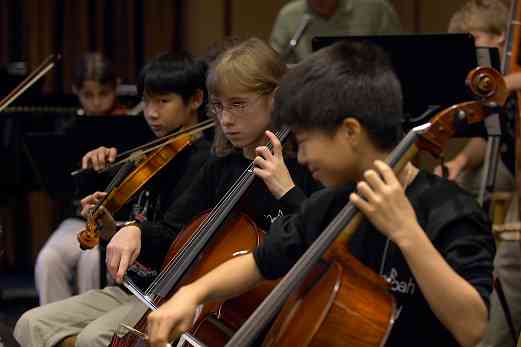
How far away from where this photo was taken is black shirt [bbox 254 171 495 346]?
1514mm

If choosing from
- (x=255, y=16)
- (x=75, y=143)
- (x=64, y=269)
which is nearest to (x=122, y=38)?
(x=255, y=16)

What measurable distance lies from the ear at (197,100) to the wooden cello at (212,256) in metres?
0.79

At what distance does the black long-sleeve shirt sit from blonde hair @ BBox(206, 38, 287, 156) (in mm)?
202

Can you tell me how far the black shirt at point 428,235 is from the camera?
151 centimetres

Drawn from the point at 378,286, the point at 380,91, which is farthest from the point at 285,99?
the point at 378,286

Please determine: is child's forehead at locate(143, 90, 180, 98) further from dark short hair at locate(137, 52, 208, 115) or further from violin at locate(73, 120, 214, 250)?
violin at locate(73, 120, 214, 250)

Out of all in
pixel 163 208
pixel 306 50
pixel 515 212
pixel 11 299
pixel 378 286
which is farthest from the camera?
pixel 11 299

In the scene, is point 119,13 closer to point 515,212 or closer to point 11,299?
point 11,299

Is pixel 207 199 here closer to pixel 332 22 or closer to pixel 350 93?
pixel 350 93

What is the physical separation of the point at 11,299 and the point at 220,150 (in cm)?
253

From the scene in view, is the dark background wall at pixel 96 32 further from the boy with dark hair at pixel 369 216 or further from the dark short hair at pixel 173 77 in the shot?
the boy with dark hair at pixel 369 216

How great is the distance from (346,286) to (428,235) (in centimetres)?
18

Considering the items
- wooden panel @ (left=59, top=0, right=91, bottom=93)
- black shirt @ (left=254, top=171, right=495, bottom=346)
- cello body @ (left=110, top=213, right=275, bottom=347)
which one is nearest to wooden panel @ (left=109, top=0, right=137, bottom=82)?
wooden panel @ (left=59, top=0, right=91, bottom=93)

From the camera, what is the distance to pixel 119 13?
552 cm
